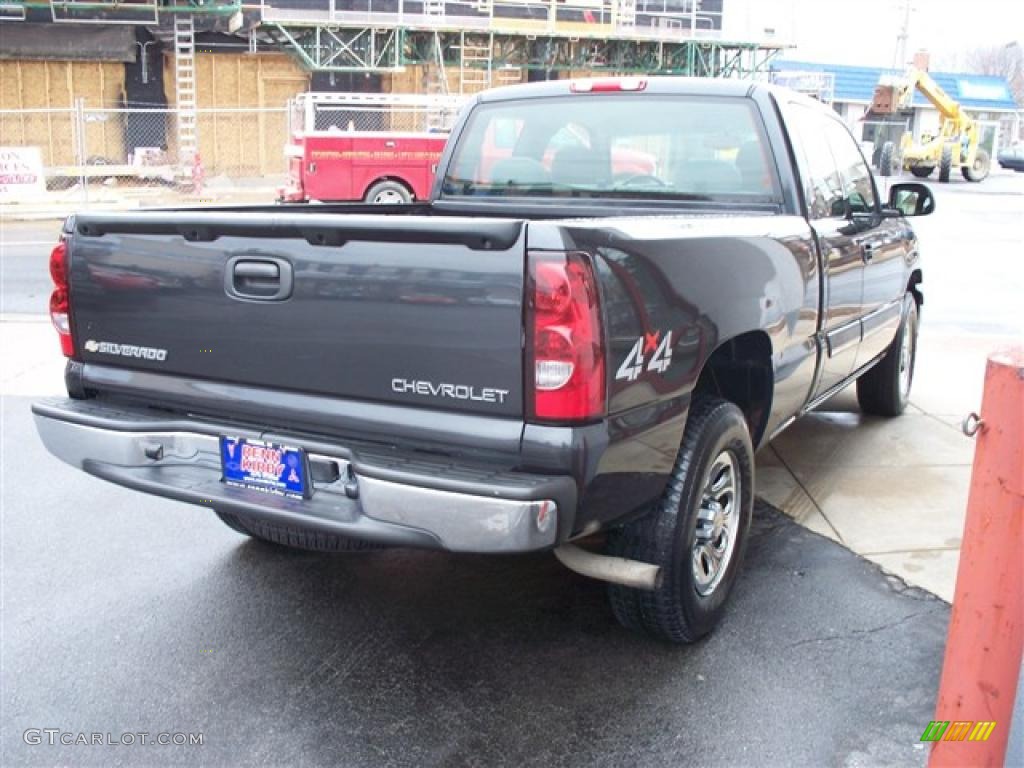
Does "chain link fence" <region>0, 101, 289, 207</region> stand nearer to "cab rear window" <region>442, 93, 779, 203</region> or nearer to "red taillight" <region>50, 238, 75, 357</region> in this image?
"cab rear window" <region>442, 93, 779, 203</region>

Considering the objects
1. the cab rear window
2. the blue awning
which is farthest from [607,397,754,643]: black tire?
the blue awning

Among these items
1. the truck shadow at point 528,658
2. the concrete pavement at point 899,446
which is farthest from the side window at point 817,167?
the truck shadow at point 528,658

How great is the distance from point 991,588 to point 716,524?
1.25m

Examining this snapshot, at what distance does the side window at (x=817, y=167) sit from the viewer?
175 inches

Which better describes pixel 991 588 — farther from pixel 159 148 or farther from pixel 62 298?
pixel 159 148

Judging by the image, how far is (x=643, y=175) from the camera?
4.61 m

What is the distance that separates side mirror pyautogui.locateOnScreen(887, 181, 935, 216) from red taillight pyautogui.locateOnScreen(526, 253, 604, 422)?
11.4 feet

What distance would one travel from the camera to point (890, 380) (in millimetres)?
6387

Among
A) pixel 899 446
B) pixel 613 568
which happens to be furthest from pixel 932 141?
pixel 613 568

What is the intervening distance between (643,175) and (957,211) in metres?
22.3

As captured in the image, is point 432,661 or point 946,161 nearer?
point 432,661

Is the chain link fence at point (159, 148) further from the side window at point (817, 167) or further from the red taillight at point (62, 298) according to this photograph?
the red taillight at point (62, 298)

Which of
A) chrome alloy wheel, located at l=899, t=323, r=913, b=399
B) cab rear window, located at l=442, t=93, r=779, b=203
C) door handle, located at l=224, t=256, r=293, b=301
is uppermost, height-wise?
cab rear window, located at l=442, t=93, r=779, b=203

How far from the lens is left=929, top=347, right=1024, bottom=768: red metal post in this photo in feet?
8.04
